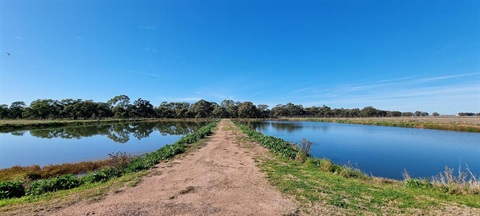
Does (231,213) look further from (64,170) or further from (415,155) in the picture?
(415,155)

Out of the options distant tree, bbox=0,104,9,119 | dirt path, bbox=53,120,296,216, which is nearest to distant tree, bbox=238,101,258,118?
distant tree, bbox=0,104,9,119

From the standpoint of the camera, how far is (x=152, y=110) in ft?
349

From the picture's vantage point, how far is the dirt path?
5.84 meters

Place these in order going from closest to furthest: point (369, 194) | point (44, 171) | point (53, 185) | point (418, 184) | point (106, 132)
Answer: point (369, 194) → point (53, 185) → point (418, 184) → point (44, 171) → point (106, 132)

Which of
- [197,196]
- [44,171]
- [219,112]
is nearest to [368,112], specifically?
[219,112]

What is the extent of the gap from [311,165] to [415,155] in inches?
535

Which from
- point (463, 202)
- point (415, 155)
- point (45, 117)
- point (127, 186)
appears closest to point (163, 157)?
point (127, 186)

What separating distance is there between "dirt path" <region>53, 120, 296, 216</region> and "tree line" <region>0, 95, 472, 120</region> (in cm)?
9211

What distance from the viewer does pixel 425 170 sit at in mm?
14438

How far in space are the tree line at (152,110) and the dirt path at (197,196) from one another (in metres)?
92.1

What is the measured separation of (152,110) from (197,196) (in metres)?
107

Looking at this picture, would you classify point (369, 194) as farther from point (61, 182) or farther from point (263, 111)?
point (263, 111)

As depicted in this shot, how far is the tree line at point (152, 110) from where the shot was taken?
81.9 m

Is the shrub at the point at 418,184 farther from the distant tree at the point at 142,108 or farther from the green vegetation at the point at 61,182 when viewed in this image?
the distant tree at the point at 142,108
